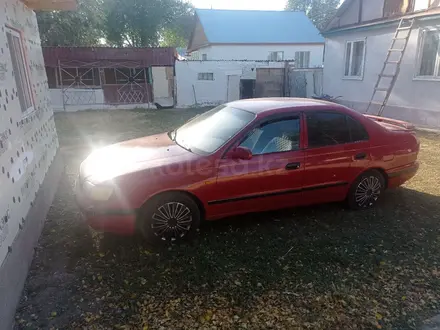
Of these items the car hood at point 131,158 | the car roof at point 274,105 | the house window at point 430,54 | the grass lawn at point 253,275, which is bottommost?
the grass lawn at point 253,275

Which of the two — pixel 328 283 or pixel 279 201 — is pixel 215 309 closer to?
pixel 328 283

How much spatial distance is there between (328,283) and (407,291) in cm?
72

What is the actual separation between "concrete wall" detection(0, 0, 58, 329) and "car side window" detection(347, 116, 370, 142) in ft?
13.3

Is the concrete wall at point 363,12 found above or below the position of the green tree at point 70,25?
below

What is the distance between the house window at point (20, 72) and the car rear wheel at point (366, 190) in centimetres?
466

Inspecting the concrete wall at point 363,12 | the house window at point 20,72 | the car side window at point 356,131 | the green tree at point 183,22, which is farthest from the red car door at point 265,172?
the green tree at point 183,22

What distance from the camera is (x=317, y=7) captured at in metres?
52.1

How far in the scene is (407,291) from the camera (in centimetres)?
307

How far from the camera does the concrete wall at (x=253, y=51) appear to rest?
25.2 metres

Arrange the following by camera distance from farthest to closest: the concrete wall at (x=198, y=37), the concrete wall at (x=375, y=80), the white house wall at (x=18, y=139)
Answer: the concrete wall at (x=198, y=37)
the concrete wall at (x=375, y=80)
the white house wall at (x=18, y=139)

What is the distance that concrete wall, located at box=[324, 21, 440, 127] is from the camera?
1026 centimetres

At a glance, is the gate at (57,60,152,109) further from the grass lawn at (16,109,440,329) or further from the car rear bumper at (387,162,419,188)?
the car rear bumper at (387,162,419,188)

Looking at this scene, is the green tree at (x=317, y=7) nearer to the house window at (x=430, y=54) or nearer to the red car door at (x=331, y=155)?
the house window at (x=430, y=54)

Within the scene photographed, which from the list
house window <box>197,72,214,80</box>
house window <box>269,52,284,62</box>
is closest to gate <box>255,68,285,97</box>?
house window <box>197,72,214,80</box>
